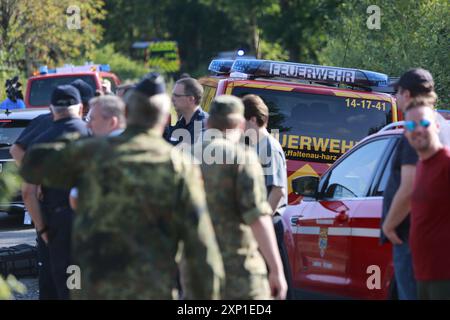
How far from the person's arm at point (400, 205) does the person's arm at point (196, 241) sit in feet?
6.33

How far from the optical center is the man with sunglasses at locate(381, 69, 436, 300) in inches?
245

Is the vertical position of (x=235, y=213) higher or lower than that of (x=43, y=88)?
higher

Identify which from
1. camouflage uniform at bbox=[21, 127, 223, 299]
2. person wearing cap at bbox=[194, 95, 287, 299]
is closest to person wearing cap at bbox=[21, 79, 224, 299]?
camouflage uniform at bbox=[21, 127, 223, 299]

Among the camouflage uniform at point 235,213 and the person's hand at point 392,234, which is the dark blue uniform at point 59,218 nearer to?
the camouflage uniform at point 235,213

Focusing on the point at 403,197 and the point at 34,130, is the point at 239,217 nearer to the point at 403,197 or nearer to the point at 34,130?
the point at 403,197

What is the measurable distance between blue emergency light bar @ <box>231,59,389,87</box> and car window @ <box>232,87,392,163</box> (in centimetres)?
30

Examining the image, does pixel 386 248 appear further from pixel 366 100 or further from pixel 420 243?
pixel 366 100

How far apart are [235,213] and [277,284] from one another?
1.52ft

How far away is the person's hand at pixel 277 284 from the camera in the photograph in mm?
5859

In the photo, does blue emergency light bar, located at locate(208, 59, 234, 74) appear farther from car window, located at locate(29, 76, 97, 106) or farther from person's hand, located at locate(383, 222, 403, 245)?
car window, located at locate(29, 76, 97, 106)

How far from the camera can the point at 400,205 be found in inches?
246

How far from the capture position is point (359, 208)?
759 cm

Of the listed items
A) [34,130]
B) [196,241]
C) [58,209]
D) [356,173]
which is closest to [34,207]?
[58,209]

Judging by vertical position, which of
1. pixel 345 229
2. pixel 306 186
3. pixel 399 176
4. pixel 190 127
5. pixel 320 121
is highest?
pixel 399 176
